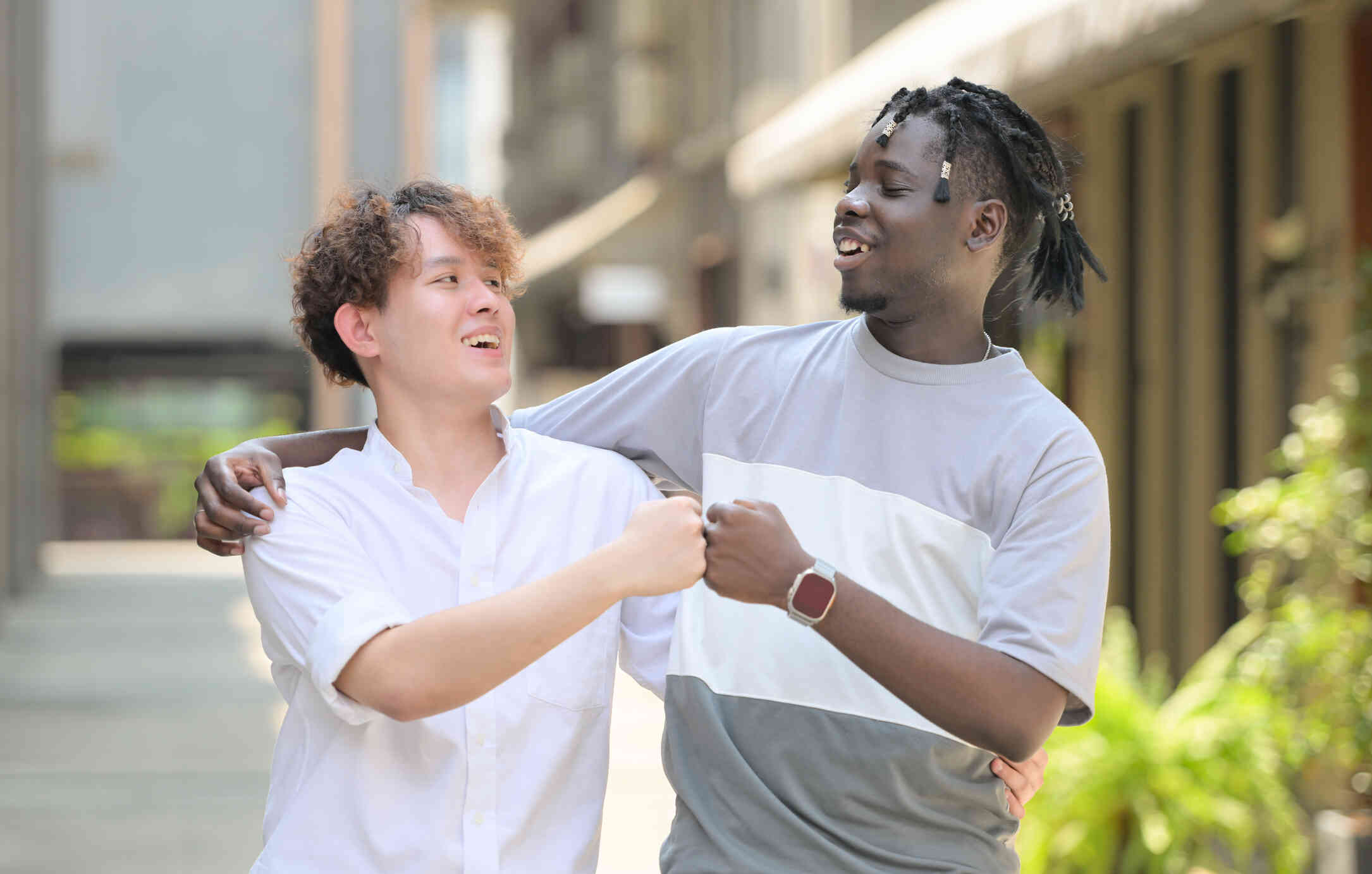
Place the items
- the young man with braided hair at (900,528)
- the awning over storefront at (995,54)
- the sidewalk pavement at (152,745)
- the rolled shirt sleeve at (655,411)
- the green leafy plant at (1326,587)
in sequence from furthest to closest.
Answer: the sidewalk pavement at (152,745), the green leafy plant at (1326,587), the awning over storefront at (995,54), the rolled shirt sleeve at (655,411), the young man with braided hair at (900,528)

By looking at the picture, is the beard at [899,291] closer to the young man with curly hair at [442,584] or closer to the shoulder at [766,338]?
the shoulder at [766,338]

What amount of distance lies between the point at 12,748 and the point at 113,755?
18.5 inches

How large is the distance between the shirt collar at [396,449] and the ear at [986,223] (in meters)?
0.76

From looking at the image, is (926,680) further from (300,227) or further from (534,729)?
(300,227)

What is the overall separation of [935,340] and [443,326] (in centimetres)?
72

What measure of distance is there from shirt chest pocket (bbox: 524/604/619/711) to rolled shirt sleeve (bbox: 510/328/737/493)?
0.99 ft

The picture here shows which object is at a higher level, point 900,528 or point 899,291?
point 899,291

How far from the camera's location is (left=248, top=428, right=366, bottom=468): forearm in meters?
2.61

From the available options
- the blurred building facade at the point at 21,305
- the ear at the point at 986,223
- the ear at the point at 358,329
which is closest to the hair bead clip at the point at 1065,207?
the ear at the point at 986,223

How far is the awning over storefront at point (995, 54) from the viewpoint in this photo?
193 inches

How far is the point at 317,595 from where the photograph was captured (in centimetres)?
227

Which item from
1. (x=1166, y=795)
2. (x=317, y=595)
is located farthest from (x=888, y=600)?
(x=1166, y=795)

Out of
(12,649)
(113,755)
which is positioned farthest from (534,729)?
(12,649)

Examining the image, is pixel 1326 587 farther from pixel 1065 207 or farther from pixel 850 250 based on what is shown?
pixel 850 250
